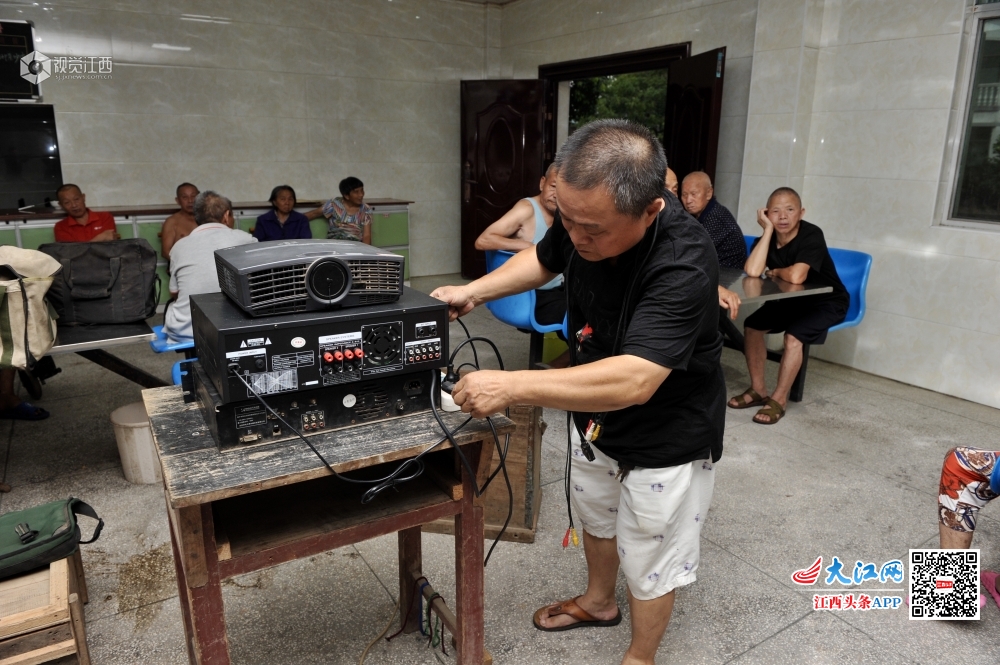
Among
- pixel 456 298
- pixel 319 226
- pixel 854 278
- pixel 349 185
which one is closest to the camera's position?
pixel 456 298

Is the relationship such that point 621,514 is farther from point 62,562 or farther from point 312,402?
point 62,562

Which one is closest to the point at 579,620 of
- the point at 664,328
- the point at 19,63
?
the point at 664,328

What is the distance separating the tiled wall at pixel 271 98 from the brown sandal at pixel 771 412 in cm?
502

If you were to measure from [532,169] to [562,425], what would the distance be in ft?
14.3

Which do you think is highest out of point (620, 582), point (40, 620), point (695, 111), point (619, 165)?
point (695, 111)

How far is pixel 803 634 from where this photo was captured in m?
2.18

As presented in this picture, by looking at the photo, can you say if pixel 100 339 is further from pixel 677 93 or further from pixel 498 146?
pixel 498 146

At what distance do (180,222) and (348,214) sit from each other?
57.9 inches

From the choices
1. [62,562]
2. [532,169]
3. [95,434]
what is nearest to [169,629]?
[62,562]

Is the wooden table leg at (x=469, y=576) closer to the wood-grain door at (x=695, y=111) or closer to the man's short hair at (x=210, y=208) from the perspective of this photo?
the man's short hair at (x=210, y=208)

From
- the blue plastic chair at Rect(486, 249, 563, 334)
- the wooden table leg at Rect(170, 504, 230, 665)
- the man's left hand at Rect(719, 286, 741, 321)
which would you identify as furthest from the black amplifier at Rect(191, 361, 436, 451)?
the blue plastic chair at Rect(486, 249, 563, 334)

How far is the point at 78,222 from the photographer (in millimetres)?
5590

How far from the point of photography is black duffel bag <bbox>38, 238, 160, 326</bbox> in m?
3.03

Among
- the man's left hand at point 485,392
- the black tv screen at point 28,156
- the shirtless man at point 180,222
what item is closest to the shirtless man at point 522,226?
the man's left hand at point 485,392
